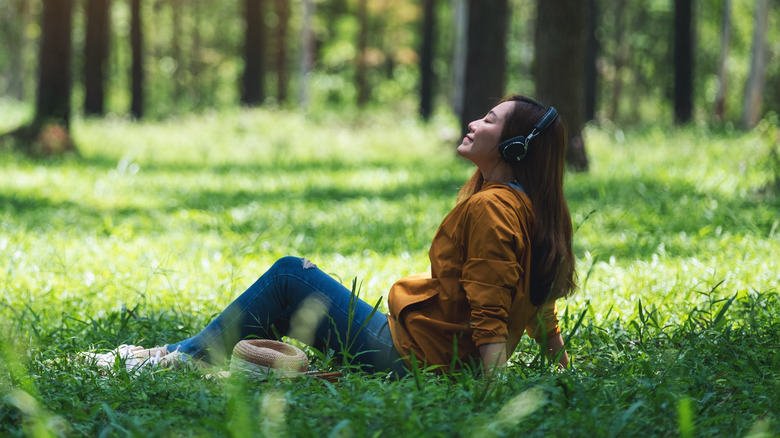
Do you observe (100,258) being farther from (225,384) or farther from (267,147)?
(267,147)

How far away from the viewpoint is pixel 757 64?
18594 millimetres

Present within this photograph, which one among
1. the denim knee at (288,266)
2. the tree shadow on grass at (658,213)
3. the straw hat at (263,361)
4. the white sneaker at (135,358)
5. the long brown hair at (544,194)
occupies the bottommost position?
the tree shadow on grass at (658,213)

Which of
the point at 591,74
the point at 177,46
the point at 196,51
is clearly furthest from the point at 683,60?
the point at 196,51

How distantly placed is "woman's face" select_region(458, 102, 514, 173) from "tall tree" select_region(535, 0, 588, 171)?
7373mm

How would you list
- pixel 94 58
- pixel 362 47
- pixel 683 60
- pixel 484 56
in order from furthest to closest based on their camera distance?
1. pixel 362 47
2. pixel 94 58
3. pixel 683 60
4. pixel 484 56

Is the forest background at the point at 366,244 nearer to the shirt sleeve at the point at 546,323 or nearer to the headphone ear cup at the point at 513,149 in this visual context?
the shirt sleeve at the point at 546,323

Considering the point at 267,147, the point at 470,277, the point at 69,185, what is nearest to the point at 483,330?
the point at 470,277

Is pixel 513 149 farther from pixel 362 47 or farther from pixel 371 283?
pixel 362 47

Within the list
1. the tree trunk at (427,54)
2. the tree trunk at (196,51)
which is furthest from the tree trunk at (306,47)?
the tree trunk at (196,51)

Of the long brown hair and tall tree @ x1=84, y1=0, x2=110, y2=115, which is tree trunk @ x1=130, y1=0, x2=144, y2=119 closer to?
tall tree @ x1=84, y1=0, x2=110, y2=115

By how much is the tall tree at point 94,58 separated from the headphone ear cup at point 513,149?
69.9 ft

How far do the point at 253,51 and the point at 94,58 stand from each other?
15.3ft

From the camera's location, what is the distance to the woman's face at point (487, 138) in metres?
3.34

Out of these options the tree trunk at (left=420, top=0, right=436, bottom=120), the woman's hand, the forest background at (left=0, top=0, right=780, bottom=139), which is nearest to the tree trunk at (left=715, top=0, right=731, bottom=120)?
the forest background at (left=0, top=0, right=780, bottom=139)
